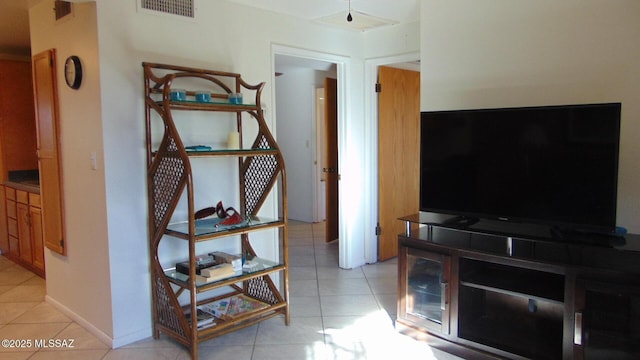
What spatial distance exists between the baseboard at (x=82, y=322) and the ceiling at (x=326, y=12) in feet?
7.27

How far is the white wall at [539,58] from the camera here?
2.46 meters

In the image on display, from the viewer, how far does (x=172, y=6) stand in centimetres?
295

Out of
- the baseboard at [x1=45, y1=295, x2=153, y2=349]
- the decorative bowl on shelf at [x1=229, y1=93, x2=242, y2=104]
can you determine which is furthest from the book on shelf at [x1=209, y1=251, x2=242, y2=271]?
the decorative bowl on shelf at [x1=229, y1=93, x2=242, y2=104]

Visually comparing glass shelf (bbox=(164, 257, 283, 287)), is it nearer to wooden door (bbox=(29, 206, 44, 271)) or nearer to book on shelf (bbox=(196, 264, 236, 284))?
book on shelf (bbox=(196, 264, 236, 284))

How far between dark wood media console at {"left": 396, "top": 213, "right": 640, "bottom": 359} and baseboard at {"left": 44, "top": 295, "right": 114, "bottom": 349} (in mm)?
1900

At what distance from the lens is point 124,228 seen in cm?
282

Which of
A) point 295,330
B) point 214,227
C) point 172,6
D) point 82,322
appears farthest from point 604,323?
point 82,322

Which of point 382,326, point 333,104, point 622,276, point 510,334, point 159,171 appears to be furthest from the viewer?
point 333,104

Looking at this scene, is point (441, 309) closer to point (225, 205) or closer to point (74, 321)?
point (225, 205)

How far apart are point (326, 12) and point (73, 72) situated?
75.4 inches

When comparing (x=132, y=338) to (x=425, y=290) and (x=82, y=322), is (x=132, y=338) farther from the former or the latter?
(x=425, y=290)

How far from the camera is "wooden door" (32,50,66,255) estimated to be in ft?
10.2

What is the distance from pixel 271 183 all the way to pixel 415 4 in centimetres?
178

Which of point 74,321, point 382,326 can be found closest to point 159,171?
point 74,321
